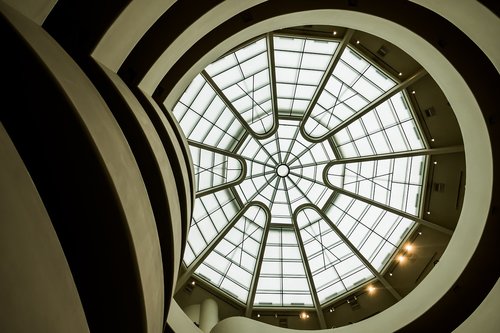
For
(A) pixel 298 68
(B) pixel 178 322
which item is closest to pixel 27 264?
(B) pixel 178 322

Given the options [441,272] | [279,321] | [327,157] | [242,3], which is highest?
[242,3]

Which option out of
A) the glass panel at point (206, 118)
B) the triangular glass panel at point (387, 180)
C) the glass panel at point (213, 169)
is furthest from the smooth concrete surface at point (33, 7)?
the triangular glass panel at point (387, 180)

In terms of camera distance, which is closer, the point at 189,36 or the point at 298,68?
the point at 189,36

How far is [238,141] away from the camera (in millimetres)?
18438

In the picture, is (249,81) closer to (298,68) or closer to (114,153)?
(298,68)

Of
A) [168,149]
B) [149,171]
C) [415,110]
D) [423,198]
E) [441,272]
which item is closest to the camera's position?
[149,171]

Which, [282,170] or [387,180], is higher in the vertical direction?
[387,180]

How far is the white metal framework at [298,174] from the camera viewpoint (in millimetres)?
16562

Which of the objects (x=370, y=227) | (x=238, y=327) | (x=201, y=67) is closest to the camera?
(x=201, y=67)

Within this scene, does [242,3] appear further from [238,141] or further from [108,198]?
[238,141]

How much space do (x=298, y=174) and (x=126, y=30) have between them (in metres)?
13.1

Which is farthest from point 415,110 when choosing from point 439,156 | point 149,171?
point 149,171

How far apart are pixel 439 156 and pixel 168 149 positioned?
43.7 ft

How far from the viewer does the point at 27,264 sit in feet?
8.89
